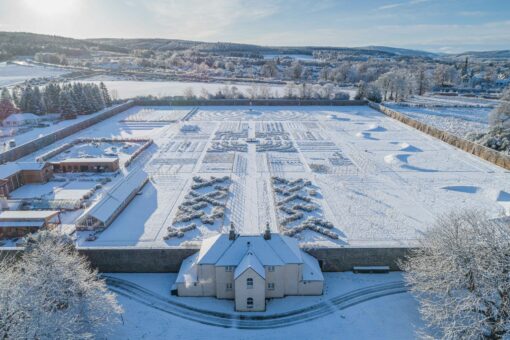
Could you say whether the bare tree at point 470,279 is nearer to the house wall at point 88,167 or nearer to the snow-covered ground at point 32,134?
the house wall at point 88,167

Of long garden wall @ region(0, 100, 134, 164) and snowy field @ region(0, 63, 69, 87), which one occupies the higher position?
snowy field @ region(0, 63, 69, 87)

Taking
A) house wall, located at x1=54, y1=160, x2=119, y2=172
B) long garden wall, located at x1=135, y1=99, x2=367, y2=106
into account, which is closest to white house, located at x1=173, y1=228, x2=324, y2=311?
house wall, located at x1=54, y1=160, x2=119, y2=172

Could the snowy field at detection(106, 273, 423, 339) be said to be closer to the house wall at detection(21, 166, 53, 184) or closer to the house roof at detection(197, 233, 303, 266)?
the house roof at detection(197, 233, 303, 266)

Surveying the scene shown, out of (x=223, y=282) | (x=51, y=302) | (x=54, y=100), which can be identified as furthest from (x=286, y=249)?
(x=54, y=100)

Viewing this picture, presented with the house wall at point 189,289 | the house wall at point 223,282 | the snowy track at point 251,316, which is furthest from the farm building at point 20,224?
the house wall at point 223,282

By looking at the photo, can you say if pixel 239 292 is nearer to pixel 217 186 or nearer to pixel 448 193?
pixel 217 186
